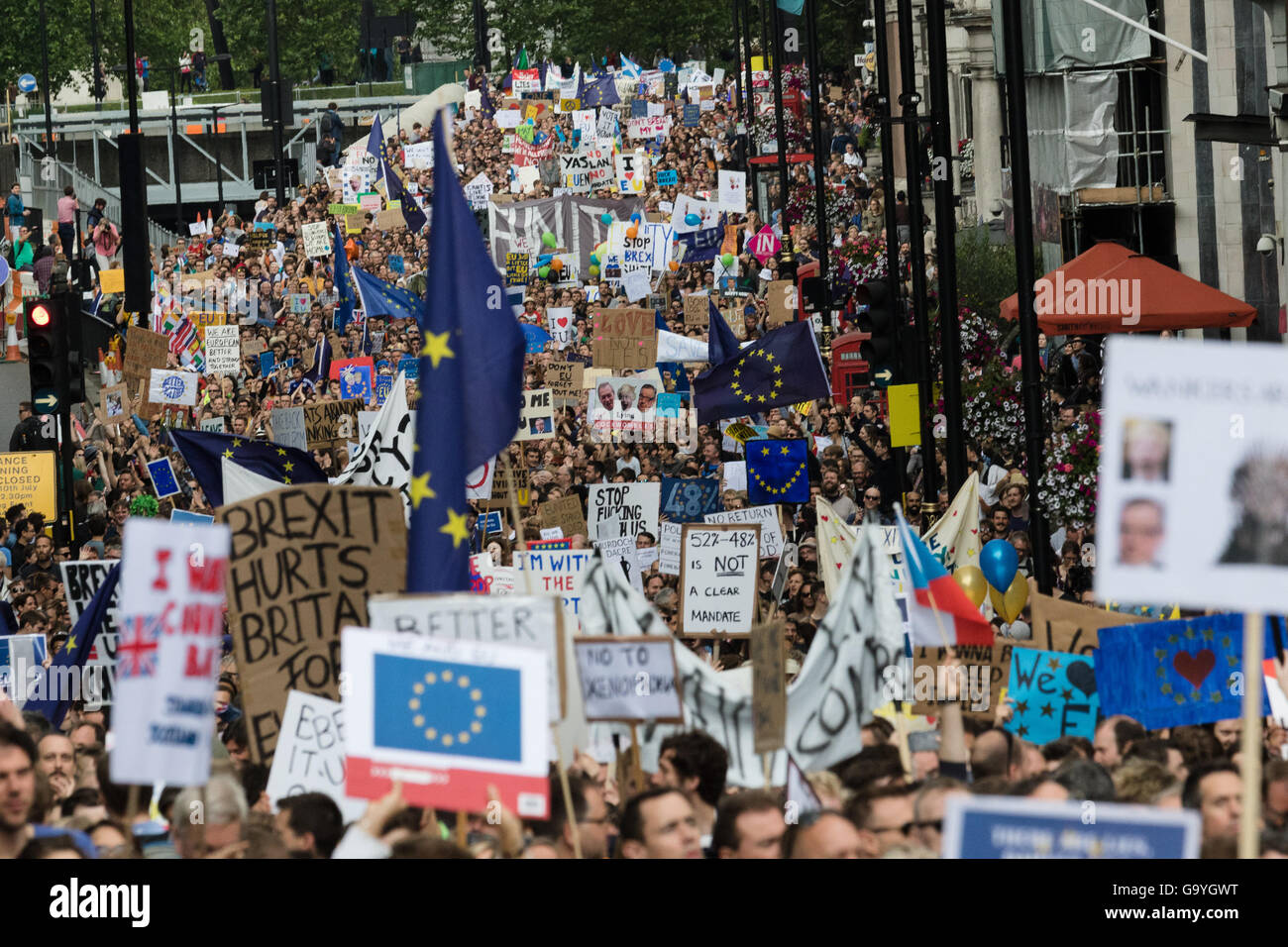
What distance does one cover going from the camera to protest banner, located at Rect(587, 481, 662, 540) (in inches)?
703

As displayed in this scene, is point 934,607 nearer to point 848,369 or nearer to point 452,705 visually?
point 452,705

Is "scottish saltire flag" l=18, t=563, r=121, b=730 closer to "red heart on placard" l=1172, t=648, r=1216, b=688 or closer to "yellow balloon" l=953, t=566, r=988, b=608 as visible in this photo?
"yellow balloon" l=953, t=566, r=988, b=608

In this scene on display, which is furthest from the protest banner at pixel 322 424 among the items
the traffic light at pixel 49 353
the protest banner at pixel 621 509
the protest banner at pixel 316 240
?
the protest banner at pixel 316 240

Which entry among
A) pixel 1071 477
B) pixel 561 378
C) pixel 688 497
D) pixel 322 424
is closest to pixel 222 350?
pixel 561 378

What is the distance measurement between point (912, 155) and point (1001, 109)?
70.8 feet

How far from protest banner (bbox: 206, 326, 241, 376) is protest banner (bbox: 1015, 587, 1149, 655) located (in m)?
20.2

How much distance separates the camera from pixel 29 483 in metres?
21.9

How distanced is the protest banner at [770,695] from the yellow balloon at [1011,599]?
5.58 m

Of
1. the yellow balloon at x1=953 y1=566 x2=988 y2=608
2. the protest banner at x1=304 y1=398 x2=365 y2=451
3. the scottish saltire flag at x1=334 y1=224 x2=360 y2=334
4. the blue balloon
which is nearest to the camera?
the yellow balloon at x1=953 y1=566 x2=988 y2=608

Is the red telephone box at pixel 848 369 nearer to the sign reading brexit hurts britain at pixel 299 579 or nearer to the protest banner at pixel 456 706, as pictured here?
the sign reading brexit hurts britain at pixel 299 579

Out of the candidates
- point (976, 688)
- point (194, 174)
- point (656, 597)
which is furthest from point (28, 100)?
point (976, 688)

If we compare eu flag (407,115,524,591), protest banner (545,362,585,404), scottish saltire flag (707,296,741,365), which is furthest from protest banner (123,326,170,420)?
eu flag (407,115,524,591)

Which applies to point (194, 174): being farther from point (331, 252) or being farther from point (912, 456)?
point (912, 456)

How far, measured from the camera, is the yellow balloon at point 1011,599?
1386 centimetres
